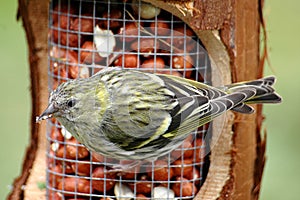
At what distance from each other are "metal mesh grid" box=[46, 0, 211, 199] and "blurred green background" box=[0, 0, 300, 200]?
782 mm

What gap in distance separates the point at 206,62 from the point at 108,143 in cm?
66

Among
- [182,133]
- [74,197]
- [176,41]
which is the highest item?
[176,41]

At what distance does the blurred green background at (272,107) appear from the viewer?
264 inches

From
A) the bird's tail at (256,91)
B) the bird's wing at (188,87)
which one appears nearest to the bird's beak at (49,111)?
the bird's wing at (188,87)

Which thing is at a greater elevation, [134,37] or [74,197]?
[134,37]

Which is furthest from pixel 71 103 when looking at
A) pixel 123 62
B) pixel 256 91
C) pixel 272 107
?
pixel 272 107

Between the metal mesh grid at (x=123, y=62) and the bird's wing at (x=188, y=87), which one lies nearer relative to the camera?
the bird's wing at (x=188, y=87)

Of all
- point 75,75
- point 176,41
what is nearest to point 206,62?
point 176,41

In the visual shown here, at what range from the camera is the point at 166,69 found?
5.47 m

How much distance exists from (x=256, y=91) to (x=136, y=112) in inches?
22.1

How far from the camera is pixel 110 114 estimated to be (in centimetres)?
512

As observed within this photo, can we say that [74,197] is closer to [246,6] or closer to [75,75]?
[75,75]

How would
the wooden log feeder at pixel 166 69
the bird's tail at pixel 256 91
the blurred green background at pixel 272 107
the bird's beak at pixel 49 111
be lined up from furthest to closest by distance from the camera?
the blurred green background at pixel 272 107 < the wooden log feeder at pixel 166 69 < the bird's tail at pixel 256 91 < the bird's beak at pixel 49 111

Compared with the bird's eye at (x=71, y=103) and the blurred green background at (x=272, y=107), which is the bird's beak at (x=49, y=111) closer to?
the bird's eye at (x=71, y=103)
